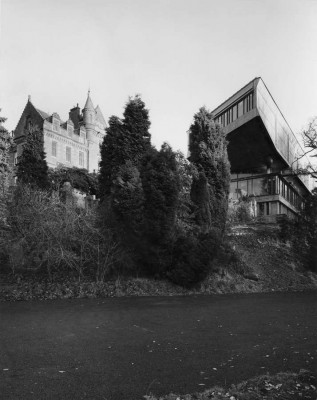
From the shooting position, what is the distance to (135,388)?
4656 mm

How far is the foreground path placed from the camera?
15.8ft

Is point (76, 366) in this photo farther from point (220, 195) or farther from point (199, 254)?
point (220, 195)

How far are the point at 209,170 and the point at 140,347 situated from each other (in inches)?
596

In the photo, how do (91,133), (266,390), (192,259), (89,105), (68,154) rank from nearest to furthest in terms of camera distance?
(266,390) < (192,259) < (68,154) < (91,133) < (89,105)

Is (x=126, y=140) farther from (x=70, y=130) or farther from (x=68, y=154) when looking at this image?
(x=70, y=130)

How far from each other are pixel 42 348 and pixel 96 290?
818 centimetres

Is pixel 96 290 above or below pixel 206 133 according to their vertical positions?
below

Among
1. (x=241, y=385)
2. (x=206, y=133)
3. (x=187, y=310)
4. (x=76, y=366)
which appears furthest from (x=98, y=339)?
(x=206, y=133)

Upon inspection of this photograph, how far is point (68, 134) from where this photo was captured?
163ft

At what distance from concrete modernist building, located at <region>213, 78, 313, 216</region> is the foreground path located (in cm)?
2596

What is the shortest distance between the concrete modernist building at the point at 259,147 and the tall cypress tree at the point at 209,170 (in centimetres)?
1291

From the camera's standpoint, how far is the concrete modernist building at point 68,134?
47.1 metres

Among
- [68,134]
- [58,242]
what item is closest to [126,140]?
[58,242]

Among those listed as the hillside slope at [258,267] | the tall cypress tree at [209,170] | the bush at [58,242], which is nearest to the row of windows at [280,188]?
the hillside slope at [258,267]
